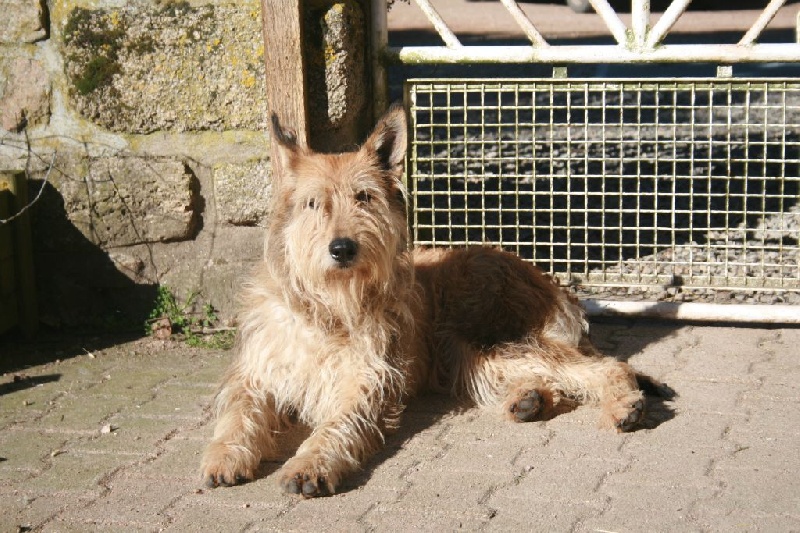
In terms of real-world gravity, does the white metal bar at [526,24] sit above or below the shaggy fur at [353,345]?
above

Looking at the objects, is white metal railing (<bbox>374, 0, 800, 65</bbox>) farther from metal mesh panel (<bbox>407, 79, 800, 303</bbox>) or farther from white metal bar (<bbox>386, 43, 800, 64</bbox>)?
metal mesh panel (<bbox>407, 79, 800, 303</bbox>)

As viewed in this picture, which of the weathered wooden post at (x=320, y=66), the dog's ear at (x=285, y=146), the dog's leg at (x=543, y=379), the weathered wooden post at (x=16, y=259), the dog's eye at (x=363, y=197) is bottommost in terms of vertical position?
the dog's leg at (x=543, y=379)

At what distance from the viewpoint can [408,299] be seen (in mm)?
4723

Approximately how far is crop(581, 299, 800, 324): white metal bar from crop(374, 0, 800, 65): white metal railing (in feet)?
4.73

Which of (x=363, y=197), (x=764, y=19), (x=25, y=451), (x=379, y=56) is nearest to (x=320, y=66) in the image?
(x=379, y=56)

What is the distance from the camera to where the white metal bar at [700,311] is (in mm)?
5898

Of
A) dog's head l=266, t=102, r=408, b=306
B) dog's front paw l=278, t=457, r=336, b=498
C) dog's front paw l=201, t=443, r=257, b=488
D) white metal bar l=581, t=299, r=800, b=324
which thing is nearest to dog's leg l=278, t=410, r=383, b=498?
dog's front paw l=278, t=457, r=336, b=498

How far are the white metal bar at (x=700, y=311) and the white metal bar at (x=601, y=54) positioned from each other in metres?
1.44

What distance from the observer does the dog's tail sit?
485cm

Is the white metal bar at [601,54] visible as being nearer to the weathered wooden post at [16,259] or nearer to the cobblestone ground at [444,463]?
the cobblestone ground at [444,463]

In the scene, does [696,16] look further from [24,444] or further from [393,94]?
[24,444]

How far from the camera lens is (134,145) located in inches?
231

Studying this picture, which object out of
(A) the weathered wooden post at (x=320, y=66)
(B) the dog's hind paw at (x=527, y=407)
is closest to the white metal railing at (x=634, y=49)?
(A) the weathered wooden post at (x=320, y=66)

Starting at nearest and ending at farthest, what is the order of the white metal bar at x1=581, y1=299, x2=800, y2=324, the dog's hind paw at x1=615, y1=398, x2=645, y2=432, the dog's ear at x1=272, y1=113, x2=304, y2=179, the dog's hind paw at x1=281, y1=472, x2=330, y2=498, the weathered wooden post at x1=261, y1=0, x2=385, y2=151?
the dog's hind paw at x1=281, y1=472, x2=330, y2=498 < the dog's hind paw at x1=615, y1=398, x2=645, y2=432 < the dog's ear at x1=272, y1=113, x2=304, y2=179 < the weathered wooden post at x1=261, y1=0, x2=385, y2=151 < the white metal bar at x1=581, y1=299, x2=800, y2=324
